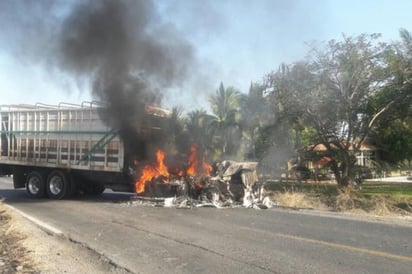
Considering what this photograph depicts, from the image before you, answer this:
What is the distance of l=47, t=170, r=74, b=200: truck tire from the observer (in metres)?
14.2

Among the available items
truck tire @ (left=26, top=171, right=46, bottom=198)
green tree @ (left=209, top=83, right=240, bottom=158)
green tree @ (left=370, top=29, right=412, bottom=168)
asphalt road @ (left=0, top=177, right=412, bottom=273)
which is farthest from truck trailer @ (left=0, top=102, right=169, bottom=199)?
green tree @ (left=370, top=29, right=412, bottom=168)

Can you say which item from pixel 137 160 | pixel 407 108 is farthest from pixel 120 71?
pixel 407 108

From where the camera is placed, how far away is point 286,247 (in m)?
6.91

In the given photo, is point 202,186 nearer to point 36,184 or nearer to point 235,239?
point 235,239

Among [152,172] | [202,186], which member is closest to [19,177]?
[152,172]

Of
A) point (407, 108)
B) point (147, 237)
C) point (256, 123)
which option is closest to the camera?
point (147, 237)

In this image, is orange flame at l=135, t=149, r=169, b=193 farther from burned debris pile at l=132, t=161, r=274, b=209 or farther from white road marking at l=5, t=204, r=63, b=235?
white road marking at l=5, t=204, r=63, b=235

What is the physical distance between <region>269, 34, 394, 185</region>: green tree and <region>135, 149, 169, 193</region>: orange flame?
490 cm

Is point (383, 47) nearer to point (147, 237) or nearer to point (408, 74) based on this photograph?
point (408, 74)

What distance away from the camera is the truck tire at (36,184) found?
14656 mm

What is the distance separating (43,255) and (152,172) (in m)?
6.91

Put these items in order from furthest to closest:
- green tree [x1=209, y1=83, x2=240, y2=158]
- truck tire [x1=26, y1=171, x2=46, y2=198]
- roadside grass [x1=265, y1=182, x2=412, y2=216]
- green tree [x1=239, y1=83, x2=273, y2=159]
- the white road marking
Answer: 1. green tree [x1=209, y1=83, x2=240, y2=158]
2. green tree [x1=239, y1=83, x2=273, y2=159]
3. truck tire [x1=26, y1=171, x2=46, y2=198]
4. roadside grass [x1=265, y1=182, x2=412, y2=216]
5. the white road marking

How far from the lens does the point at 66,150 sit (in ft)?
46.6

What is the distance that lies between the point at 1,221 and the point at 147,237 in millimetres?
3296
